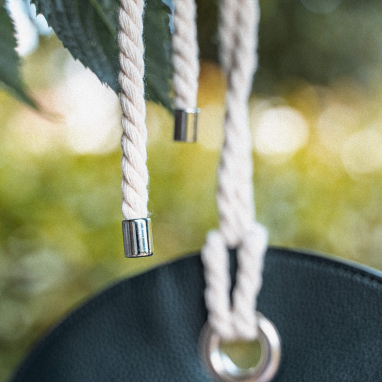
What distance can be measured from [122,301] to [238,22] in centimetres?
20

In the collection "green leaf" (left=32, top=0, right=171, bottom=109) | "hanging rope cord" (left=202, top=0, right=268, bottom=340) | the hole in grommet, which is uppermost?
"green leaf" (left=32, top=0, right=171, bottom=109)

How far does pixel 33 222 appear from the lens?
0.52 m

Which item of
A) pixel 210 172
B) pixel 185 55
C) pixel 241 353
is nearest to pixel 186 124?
pixel 185 55

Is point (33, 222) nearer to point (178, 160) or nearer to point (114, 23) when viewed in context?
point (178, 160)

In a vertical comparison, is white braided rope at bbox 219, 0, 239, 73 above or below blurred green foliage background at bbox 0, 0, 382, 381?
above

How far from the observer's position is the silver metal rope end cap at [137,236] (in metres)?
0.19

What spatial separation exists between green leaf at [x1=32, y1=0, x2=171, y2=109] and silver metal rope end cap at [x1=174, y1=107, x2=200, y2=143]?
0.03 meters

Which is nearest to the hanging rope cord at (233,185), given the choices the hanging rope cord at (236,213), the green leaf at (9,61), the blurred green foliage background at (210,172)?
the hanging rope cord at (236,213)

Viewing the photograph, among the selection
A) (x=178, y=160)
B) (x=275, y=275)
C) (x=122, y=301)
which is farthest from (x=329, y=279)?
(x=178, y=160)

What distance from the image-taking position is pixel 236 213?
0.25 m

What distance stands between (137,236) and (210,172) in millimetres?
412

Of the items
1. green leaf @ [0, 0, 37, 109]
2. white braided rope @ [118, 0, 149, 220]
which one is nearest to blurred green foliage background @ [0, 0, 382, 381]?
green leaf @ [0, 0, 37, 109]

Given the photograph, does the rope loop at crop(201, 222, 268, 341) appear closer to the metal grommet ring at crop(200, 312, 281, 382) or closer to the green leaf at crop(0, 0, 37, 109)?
the metal grommet ring at crop(200, 312, 281, 382)

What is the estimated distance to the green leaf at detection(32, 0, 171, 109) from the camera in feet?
0.78
